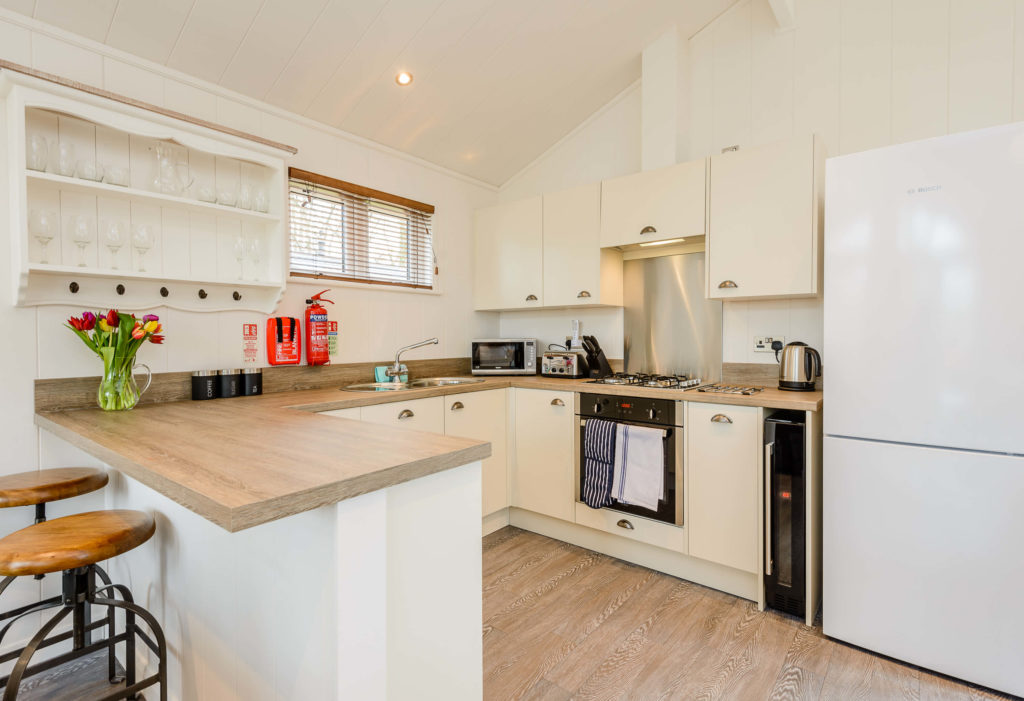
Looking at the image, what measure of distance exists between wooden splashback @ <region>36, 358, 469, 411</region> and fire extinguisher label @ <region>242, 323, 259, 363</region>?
87 millimetres

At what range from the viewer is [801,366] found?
2320 mm

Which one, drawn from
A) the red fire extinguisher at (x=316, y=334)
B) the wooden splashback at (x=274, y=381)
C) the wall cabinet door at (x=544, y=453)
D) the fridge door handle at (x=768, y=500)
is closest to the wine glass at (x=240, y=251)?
the red fire extinguisher at (x=316, y=334)

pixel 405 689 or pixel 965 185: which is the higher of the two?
pixel 965 185

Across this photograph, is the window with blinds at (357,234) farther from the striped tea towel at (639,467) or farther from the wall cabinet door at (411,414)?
the striped tea towel at (639,467)

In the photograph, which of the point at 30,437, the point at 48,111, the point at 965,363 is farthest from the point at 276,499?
the point at 965,363

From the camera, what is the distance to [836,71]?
2.53m

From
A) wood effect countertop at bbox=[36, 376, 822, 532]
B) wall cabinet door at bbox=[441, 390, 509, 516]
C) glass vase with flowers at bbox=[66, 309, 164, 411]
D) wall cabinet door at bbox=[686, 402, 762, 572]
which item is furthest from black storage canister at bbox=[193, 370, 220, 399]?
wall cabinet door at bbox=[686, 402, 762, 572]

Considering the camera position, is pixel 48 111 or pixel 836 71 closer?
pixel 48 111

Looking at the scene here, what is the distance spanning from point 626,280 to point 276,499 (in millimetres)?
2752

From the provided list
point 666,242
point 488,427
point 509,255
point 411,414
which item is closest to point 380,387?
point 411,414

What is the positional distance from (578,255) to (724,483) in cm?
157

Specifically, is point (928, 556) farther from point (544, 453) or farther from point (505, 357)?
point (505, 357)

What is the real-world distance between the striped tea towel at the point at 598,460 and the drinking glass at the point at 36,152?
2.53 meters

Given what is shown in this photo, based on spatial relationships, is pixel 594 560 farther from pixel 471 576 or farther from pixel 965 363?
pixel 965 363
